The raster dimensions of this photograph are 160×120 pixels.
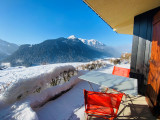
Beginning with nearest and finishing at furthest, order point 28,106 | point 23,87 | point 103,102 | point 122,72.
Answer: point 103,102 < point 28,106 < point 23,87 < point 122,72

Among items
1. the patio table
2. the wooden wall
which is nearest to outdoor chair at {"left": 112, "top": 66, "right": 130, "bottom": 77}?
the wooden wall

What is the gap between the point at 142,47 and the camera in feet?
7.65

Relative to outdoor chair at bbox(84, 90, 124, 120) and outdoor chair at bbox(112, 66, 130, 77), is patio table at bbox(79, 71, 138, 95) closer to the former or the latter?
outdoor chair at bbox(84, 90, 124, 120)

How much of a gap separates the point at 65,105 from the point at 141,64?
2.62 m

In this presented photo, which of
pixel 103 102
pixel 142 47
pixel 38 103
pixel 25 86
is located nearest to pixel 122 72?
pixel 142 47

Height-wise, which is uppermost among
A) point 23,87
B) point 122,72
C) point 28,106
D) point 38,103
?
point 122,72

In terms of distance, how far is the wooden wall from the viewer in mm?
2170

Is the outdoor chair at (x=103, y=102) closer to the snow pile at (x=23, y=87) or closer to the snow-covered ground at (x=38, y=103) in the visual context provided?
the snow-covered ground at (x=38, y=103)

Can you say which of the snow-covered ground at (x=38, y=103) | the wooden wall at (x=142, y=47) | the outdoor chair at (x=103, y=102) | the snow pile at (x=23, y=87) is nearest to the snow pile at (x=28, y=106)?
the snow-covered ground at (x=38, y=103)

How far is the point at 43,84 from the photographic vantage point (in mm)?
2117

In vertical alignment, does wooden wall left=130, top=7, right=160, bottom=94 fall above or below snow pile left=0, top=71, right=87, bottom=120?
above

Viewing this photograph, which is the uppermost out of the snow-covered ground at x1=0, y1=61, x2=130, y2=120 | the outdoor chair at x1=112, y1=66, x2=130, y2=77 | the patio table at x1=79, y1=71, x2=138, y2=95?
the outdoor chair at x1=112, y1=66, x2=130, y2=77

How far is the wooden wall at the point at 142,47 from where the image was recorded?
217 centimetres

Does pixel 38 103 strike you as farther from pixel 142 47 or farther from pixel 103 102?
pixel 142 47
